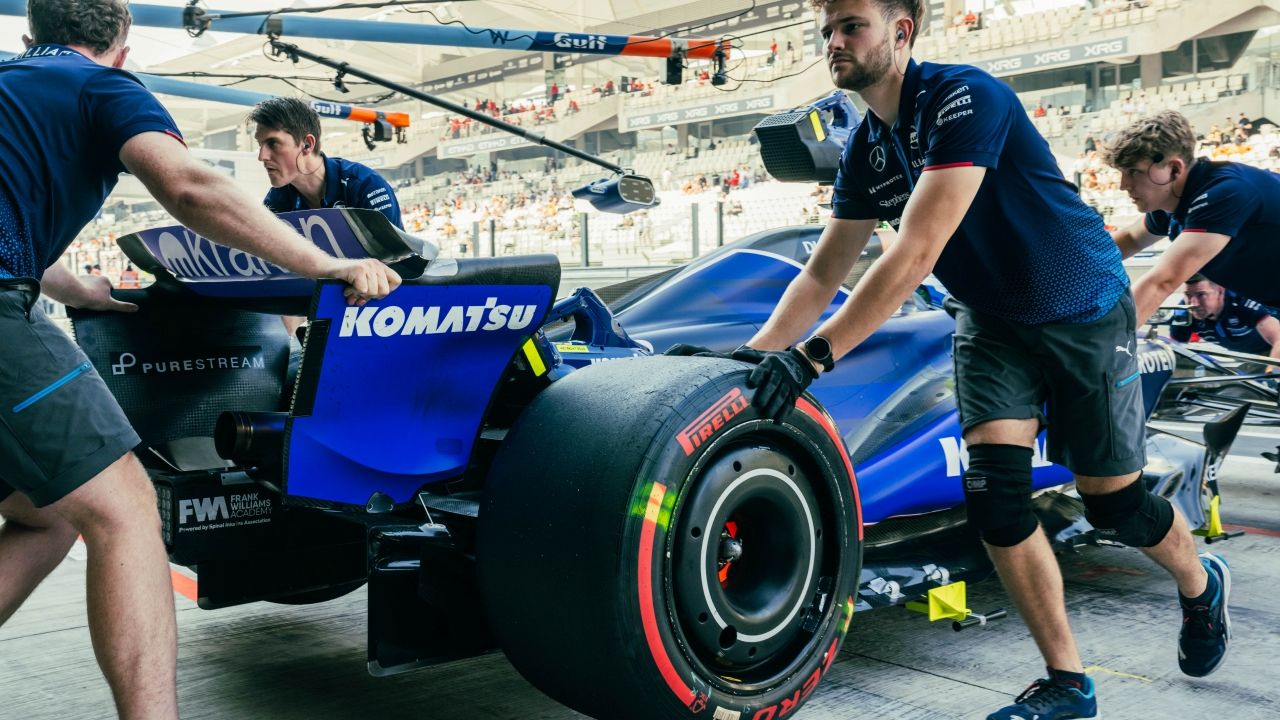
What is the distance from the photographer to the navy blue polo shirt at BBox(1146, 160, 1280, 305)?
3881 millimetres

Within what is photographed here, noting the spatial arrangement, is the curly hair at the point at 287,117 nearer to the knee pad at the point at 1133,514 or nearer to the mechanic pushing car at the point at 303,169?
the mechanic pushing car at the point at 303,169

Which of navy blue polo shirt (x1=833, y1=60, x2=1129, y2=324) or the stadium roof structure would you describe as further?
Answer: the stadium roof structure

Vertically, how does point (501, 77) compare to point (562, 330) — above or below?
above

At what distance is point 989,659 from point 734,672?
114 centimetres

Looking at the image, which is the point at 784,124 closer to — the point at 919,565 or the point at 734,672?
the point at 919,565

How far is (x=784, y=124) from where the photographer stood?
3.83 m

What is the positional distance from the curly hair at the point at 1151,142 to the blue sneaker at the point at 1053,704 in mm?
1806

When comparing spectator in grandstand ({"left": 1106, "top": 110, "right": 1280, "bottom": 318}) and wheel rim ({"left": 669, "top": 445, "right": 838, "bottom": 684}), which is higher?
spectator in grandstand ({"left": 1106, "top": 110, "right": 1280, "bottom": 318})

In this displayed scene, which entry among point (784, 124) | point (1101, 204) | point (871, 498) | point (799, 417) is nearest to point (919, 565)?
point (871, 498)

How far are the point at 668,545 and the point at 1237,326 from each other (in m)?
5.15

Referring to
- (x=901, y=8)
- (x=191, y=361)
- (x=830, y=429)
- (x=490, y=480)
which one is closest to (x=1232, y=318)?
(x=901, y=8)

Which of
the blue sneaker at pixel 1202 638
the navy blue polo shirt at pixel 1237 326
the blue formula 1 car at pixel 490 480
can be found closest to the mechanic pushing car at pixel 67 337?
the blue formula 1 car at pixel 490 480

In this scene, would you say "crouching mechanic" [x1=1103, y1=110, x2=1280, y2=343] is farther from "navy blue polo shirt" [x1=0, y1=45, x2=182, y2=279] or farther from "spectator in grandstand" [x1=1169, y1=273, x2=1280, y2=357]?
"navy blue polo shirt" [x1=0, y1=45, x2=182, y2=279]

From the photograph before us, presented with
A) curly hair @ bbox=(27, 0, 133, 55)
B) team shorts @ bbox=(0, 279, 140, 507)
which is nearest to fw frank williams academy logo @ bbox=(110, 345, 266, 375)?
team shorts @ bbox=(0, 279, 140, 507)
